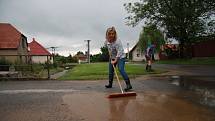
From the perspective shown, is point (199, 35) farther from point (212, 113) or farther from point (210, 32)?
point (212, 113)

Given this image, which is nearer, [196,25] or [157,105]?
[157,105]

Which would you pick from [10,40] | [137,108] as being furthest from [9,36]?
[137,108]

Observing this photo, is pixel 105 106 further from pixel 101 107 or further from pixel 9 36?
pixel 9 36

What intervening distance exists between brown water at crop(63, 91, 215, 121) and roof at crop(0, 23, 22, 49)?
34.5m

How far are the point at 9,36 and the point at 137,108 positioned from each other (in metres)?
39.2

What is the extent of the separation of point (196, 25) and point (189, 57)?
508cm

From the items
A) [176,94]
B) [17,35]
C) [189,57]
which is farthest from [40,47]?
[176,94]

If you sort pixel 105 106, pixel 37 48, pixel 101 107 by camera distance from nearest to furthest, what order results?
1. pixel 101 107
2. pixel 105 106
3. pixel 37 48

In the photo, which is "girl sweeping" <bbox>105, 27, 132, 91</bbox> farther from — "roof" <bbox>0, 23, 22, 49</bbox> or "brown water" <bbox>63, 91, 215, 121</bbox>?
"roof" <bbox>0, 23, 22, 49</bbox>

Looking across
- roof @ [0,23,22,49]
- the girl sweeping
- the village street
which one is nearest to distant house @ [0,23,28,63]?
roof @ [0,23,22,49]

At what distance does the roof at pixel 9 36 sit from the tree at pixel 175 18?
45.0ft

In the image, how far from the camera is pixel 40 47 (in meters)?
72.8

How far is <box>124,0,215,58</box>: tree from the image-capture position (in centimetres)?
3841

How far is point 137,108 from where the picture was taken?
675 cm
